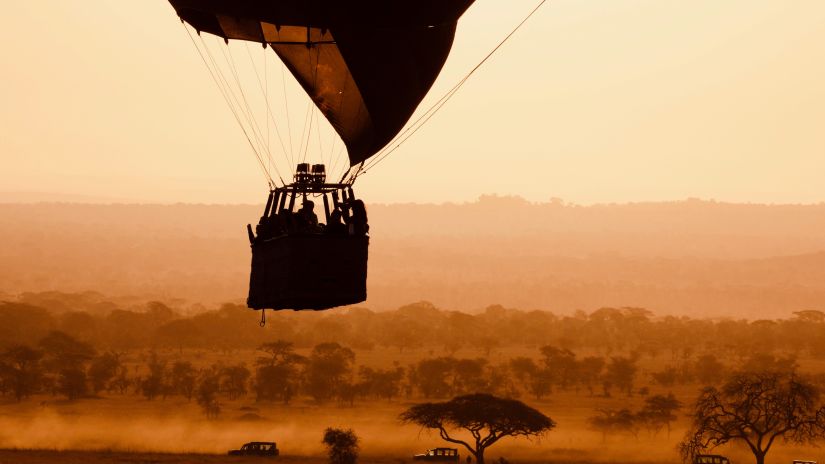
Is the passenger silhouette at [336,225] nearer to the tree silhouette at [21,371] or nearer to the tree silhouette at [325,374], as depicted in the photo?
the tree silhouette at [325,374]

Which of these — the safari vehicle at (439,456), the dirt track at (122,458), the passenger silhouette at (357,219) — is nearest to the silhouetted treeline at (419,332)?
the dirt track at (122,458)

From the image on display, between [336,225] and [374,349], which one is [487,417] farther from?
[374,349]

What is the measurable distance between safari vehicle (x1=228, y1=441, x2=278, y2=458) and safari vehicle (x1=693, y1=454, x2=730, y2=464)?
18.9 meters

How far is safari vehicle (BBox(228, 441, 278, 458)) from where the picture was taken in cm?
6384

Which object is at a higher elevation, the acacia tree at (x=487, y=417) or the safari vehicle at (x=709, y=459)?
the acacia tree at (x=487, y=417)

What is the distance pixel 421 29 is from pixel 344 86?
98.8 inches

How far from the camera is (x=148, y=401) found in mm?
95188

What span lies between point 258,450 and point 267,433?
49.6 ft

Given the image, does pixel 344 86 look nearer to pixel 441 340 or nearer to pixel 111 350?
pixel 111 350

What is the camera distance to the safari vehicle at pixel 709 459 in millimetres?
59287

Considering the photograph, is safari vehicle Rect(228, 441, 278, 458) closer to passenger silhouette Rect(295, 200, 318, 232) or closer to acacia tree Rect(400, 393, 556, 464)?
acacia tree Rect(400, 393, 556, 464)

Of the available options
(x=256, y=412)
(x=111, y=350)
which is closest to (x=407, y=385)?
(x=256, y=412)

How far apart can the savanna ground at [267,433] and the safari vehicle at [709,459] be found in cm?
451

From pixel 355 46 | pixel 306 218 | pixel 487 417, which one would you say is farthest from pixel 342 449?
pixel 306 218
